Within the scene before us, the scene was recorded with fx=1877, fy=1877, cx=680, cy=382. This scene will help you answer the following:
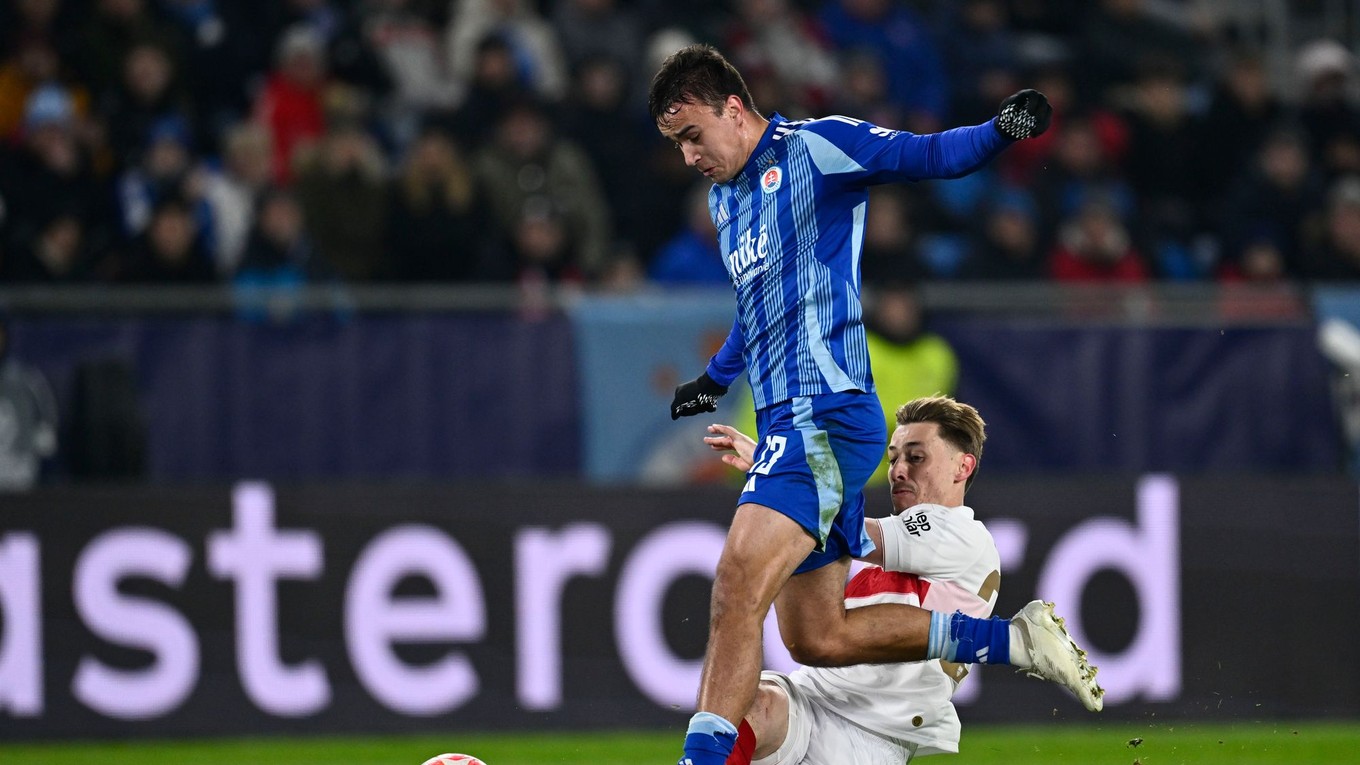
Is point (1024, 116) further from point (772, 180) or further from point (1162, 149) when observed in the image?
point (1162, 149)

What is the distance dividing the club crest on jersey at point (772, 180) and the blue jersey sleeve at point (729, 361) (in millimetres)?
600

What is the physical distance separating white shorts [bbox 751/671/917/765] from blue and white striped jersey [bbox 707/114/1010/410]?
1039 mm

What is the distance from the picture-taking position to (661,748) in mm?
9570

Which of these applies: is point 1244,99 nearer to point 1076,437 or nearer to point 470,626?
point 1076,437

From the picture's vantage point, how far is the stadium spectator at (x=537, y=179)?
12.6m

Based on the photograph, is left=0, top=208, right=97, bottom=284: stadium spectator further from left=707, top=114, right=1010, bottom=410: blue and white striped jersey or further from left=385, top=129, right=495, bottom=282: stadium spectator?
left=707, top=114, right=1010, bottom=410: blue and white striped jersey

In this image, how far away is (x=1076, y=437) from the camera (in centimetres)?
1152

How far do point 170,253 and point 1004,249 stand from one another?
5.54 metres

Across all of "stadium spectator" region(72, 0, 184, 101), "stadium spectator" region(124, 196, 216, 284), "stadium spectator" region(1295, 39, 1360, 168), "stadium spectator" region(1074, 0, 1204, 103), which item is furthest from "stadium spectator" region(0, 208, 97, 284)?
"stadium spectator" region(1295, 39, 1360, 168)

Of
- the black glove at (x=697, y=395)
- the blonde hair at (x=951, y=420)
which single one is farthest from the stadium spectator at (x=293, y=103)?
the blonde hair at (x=951, y=420)

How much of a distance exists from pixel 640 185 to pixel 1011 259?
2617 millimetres

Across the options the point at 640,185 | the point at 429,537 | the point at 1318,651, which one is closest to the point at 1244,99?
the point at 640,185

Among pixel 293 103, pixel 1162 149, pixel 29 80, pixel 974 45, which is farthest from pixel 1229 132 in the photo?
pixel 29 80

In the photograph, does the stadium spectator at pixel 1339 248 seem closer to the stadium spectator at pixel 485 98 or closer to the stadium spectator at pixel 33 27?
the stadium spectator at pixel 485 98
